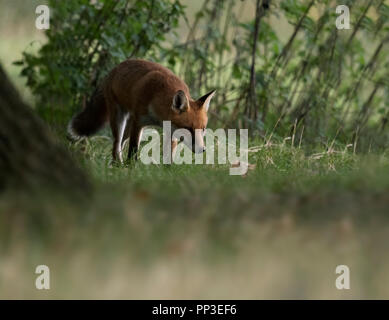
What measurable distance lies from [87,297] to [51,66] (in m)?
6.02

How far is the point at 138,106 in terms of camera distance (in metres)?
7.04

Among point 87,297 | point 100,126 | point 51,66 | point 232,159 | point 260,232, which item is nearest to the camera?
point 87,297

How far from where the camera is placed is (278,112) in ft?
29.6

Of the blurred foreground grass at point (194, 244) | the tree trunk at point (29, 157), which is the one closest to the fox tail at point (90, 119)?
the blurred foreground grass at point (194, 244)

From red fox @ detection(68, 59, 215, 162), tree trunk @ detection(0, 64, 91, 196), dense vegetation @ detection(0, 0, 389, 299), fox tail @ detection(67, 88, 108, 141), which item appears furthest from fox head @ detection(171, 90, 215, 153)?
tree trunk @ detection(0, 64, 91, 196)

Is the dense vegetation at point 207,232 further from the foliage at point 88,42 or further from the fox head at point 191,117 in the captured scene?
the foliage at point 88,42

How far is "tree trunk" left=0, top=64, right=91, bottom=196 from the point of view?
11.5ft

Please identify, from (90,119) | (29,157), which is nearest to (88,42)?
(90,119)

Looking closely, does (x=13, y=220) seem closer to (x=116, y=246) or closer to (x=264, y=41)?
(x=116, y=246)

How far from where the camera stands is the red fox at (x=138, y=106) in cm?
672

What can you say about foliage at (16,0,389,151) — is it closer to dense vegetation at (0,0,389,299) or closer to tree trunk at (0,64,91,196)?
dense vegetation at (0,0,389,299)

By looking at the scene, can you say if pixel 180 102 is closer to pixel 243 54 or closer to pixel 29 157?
pixel 243 54

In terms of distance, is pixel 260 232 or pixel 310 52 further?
pixel 310 52

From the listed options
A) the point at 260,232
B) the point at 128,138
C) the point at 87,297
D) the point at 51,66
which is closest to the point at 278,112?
the point at 128,138
